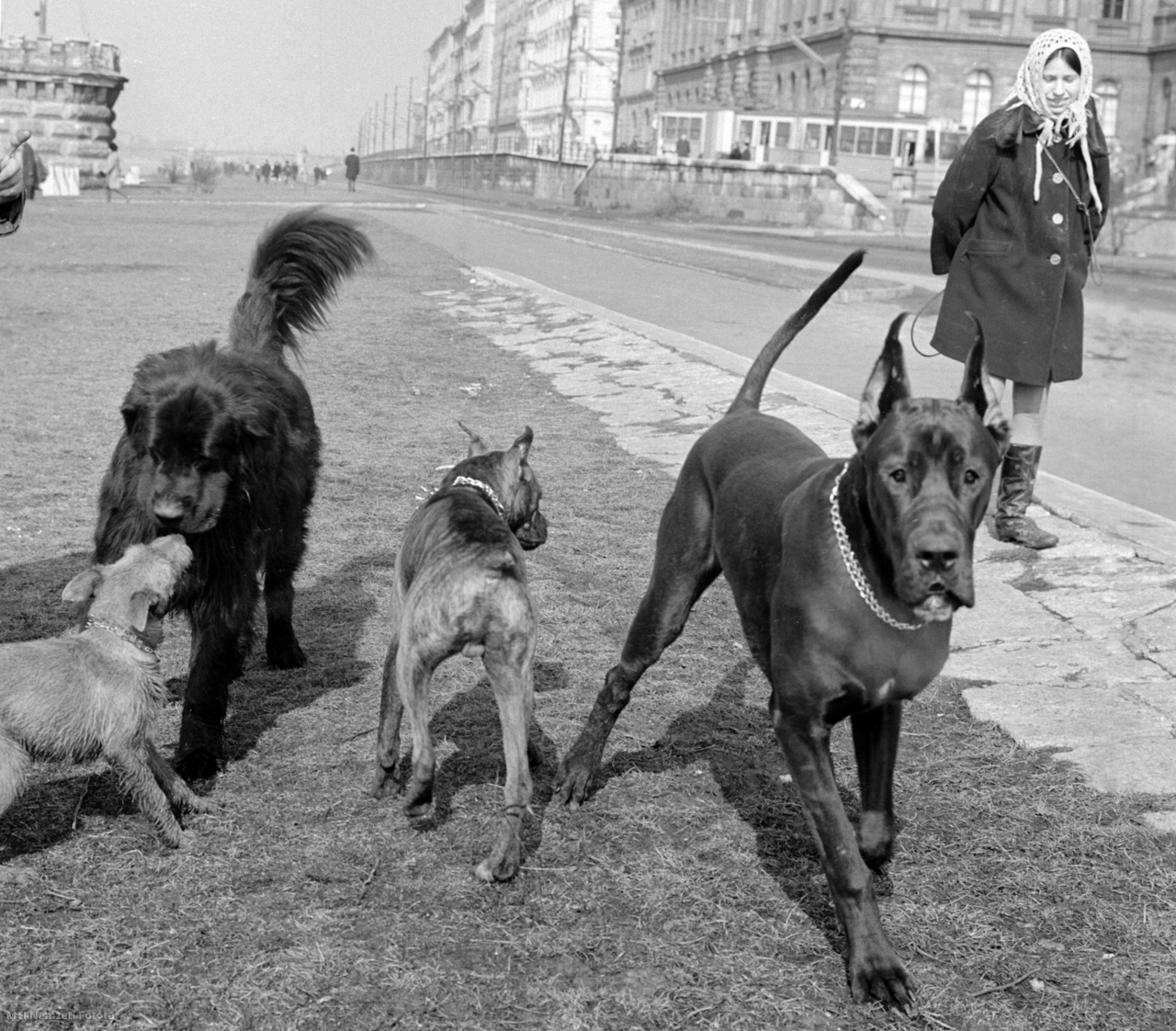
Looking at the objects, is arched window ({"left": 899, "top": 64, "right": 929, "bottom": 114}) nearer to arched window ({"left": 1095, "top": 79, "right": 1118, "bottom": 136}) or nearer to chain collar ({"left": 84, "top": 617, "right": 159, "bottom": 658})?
arched window ({"left": 1095, "top": 79, "right": 1118, "bottom": 136})

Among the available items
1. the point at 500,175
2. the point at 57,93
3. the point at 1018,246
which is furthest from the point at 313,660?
the point at 500,175

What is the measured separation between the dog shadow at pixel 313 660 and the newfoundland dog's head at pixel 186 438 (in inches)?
32.7

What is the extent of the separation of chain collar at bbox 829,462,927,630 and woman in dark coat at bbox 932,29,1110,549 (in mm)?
4123

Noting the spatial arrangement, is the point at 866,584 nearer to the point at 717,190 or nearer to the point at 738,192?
the point at 738,192

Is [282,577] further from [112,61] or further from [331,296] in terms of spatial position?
[112,61]

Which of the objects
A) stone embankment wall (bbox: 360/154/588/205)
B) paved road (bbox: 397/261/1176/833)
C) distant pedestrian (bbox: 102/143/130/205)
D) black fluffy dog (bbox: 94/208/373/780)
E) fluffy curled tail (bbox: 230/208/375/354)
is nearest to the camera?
black fluffy dog (bbox: 94/208/373/780)

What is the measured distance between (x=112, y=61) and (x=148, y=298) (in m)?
56.4

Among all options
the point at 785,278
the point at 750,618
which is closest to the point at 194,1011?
the point at 750,618

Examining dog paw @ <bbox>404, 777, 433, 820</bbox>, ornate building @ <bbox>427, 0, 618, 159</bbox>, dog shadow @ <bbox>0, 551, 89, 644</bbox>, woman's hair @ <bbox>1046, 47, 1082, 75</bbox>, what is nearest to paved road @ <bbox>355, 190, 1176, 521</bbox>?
woman's hair @ <bbox>1046, 47, 1082, 75</bbox>

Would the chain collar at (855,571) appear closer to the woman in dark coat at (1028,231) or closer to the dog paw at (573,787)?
the dog paw at (573,787)

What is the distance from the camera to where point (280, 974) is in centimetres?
339

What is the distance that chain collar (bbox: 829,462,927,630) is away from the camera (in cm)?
339

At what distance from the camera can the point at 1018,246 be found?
7.44m

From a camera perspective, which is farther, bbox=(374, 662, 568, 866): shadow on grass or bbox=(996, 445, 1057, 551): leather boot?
bbox=(996, 445, 1057, 551): leather boot
